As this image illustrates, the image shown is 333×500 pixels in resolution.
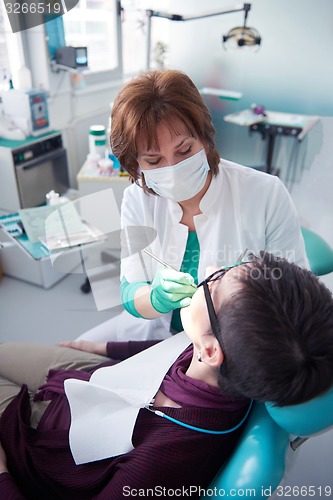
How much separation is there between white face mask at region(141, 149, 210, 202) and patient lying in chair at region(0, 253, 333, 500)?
1.18 feet

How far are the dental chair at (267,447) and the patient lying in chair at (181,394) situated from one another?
4 cm

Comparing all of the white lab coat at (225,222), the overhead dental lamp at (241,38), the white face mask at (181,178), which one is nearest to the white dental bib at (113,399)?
the white lab coat at (225,222)

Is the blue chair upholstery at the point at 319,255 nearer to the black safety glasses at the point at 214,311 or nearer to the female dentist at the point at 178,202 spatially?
the female dentist at the point at 178,202

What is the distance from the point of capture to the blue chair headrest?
694mm

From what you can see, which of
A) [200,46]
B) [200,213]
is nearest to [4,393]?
[200,213]

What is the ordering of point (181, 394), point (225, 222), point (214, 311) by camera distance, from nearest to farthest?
point (214, 311), point (181, 394), point (225, 222)

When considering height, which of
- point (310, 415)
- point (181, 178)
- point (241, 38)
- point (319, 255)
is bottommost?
point (319, 255)

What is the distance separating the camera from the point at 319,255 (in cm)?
141

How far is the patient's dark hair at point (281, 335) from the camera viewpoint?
0.67 meters

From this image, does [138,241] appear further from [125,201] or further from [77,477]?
[77,477]

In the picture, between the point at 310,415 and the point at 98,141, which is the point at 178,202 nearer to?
the point at 310,415

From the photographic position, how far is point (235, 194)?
1169 mm

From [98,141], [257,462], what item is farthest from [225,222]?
[98,141]

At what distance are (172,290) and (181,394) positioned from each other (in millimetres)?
263
